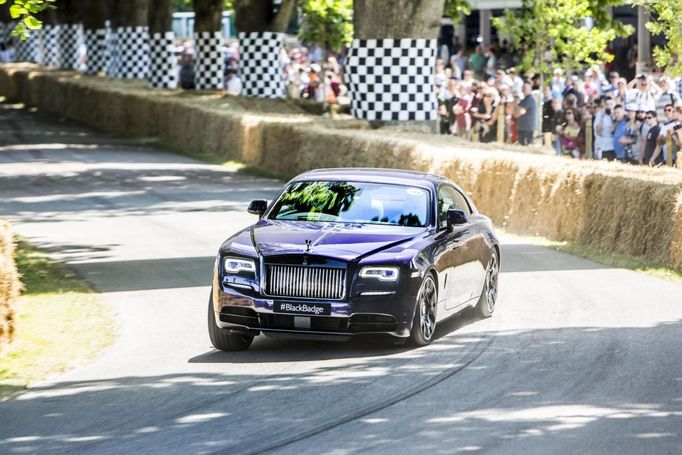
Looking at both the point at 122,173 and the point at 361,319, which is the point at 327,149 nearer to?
the point at 122,173

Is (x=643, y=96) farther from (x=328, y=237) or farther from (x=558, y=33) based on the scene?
(x=328, y=237)

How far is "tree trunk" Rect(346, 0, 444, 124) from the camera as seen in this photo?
2738cm

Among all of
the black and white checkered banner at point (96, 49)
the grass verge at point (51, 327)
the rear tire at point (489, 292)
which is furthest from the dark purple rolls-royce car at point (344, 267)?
the black and white checkered banner at point (96, 49)

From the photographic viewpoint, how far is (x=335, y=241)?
1103 cm

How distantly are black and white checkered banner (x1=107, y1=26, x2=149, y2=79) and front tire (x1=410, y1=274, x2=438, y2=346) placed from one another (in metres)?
43.5

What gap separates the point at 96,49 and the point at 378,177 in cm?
4874

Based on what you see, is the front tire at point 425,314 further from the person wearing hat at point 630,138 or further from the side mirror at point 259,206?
the person wearing hat at point 630,138

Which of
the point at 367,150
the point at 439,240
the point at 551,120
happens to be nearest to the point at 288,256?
the point at 439,240

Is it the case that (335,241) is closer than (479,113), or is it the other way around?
(335,241)

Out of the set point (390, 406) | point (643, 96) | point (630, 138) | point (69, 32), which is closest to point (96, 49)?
point (69, 32)

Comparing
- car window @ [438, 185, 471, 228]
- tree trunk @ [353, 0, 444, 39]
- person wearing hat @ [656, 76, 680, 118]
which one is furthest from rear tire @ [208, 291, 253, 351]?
tree trunk @ [353, 0, 444, 39]

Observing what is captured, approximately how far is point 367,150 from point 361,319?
1404 cm

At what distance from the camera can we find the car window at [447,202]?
12110mm

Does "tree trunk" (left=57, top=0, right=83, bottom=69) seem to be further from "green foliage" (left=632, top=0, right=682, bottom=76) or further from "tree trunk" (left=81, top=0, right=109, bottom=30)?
"green foliage" (left=632, top=0, right=682, bottom=76)
